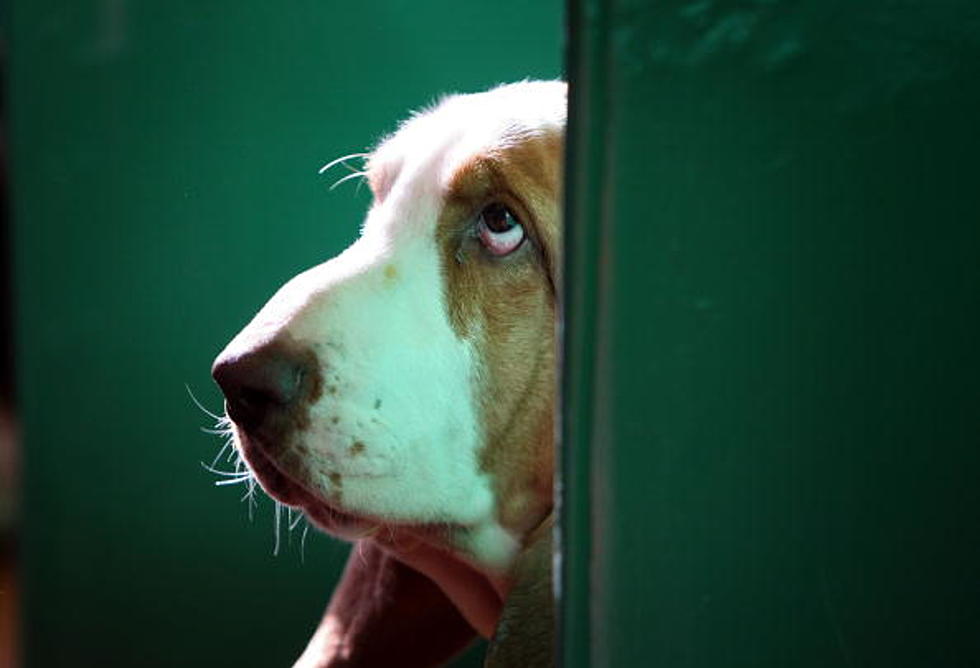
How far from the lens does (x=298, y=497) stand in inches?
51.3

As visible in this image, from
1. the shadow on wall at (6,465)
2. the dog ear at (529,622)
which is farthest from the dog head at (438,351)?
the shadow on wall at (6,465)

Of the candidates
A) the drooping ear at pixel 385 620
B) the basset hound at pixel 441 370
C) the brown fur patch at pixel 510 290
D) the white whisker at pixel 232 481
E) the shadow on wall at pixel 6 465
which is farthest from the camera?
the drooping ear at pixel 385 620

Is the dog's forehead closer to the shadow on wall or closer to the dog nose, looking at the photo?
the dog nose

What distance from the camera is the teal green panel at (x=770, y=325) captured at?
98cm

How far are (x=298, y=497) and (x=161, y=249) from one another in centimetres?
36

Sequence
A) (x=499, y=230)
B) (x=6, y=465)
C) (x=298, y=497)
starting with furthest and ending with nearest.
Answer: (x=499, y=230) < (x=298, y=497) < (x=6, y=465)

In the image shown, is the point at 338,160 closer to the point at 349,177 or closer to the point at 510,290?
the point at 349,177

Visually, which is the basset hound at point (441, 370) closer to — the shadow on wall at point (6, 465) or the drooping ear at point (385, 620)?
the drooping ear at point (385, 620)

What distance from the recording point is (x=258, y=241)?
111 centimetres

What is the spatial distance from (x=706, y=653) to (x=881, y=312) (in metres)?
0.33

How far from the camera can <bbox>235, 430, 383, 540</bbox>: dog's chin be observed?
124 centimetres

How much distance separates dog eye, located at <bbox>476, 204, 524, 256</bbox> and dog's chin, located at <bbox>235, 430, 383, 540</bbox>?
13.5 inches

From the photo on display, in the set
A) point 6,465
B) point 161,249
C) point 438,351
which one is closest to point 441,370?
point 438,351

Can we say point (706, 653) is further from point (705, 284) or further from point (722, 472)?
point (705, 284)
